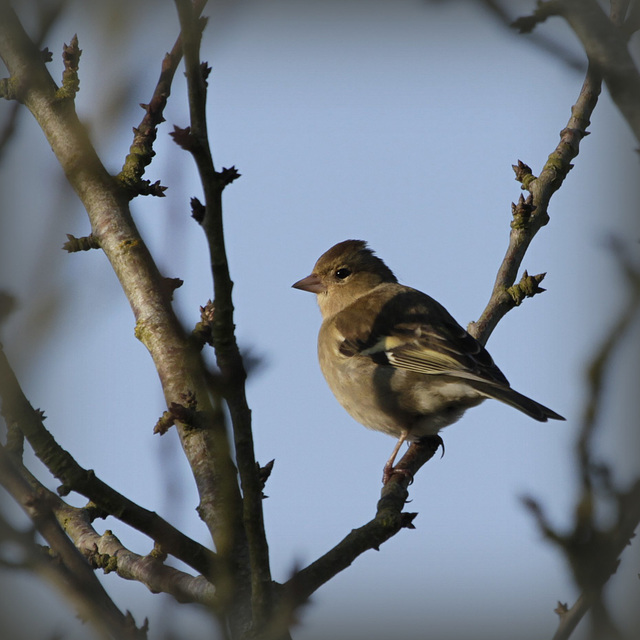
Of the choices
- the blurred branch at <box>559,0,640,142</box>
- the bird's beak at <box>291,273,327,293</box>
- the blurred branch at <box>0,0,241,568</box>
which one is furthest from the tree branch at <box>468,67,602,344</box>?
the blurred branch at <box>559,0,640,142</box>

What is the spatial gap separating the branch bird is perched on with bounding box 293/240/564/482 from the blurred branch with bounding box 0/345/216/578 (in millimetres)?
2384

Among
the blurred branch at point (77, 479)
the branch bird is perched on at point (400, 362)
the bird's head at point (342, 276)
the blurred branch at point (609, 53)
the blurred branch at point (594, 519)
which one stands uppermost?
the bird's head at point (342, 276)

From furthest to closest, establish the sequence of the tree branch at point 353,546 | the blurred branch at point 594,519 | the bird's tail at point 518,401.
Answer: the bird's tail at point 518,401 → the tree branch at point 353,546 → the blurred branch at point 594,519

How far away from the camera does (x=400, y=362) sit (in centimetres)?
547

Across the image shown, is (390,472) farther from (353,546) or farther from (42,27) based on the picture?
(42,27)

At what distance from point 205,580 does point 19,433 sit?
822 millimetres

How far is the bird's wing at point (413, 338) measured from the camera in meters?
5.16

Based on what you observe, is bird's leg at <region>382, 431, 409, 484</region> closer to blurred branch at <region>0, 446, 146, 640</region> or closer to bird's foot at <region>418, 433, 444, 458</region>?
bird's foot at <region>418, 433, 444, 458</region>

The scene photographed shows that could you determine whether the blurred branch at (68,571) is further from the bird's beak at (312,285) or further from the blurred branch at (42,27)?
the bird's beak at (312,285)

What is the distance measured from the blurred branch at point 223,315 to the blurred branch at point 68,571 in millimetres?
434

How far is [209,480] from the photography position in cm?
314

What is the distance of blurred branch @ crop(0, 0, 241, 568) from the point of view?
3217 mm

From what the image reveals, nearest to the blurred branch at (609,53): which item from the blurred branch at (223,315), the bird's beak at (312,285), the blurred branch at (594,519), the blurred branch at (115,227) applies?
the blurred branch at (594,519)

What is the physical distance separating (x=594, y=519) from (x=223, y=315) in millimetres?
1095
